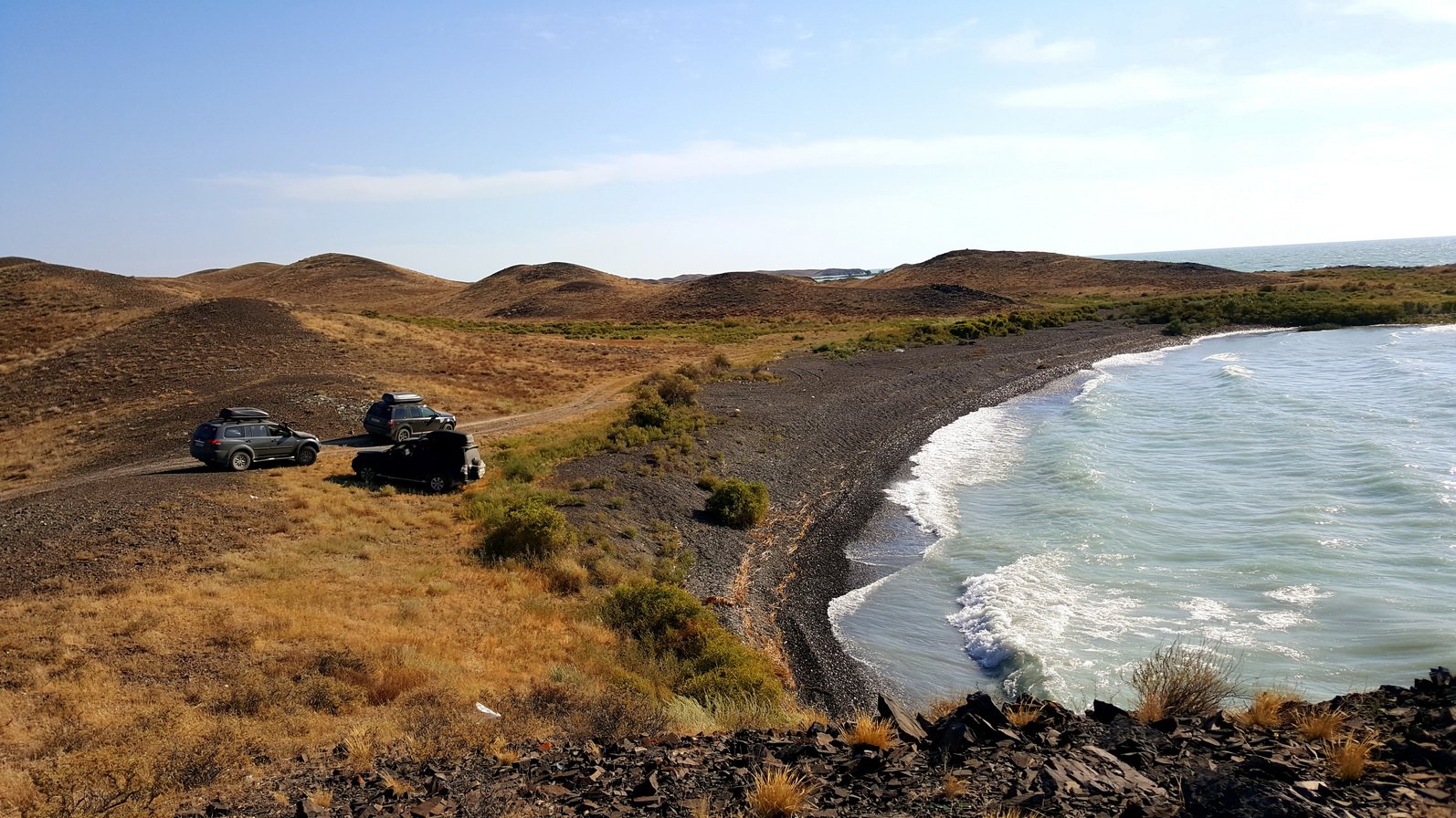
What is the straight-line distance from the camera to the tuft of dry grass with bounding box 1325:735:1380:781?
8438 millimetres

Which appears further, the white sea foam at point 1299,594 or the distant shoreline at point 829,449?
the white sea foam at point 1299,594

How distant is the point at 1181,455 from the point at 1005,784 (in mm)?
30330

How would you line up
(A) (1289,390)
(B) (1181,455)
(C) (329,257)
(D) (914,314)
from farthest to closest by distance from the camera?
(C) (329,257)
(D) (914,314)
(A) (1289,390)
(B) (1181,455)

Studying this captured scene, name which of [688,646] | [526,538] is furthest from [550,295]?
[688,646]

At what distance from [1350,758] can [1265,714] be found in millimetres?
1731

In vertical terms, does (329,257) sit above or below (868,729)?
above

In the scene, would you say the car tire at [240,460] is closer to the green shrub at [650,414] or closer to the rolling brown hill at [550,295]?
the green shrub at [650,414]

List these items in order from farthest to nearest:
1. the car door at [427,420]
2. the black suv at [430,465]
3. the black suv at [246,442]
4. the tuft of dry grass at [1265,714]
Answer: the car door at [427,420] → the black suv at [246,442] → the black suv at [430,465] → the tuft of dry grass at [1265,714]

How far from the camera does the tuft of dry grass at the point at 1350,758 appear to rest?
8438 mm

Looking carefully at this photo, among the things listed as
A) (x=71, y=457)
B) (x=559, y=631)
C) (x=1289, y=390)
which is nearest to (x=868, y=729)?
(x=559, y=631)

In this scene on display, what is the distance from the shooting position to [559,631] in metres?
15.2

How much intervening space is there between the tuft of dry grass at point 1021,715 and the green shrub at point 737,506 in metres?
13.9

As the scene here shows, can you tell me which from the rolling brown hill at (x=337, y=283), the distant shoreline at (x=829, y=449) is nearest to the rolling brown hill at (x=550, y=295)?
the rolling brown hill at (x=337, y=283)

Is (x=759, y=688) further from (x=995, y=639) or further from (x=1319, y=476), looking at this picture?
(x=1319, y=476)
